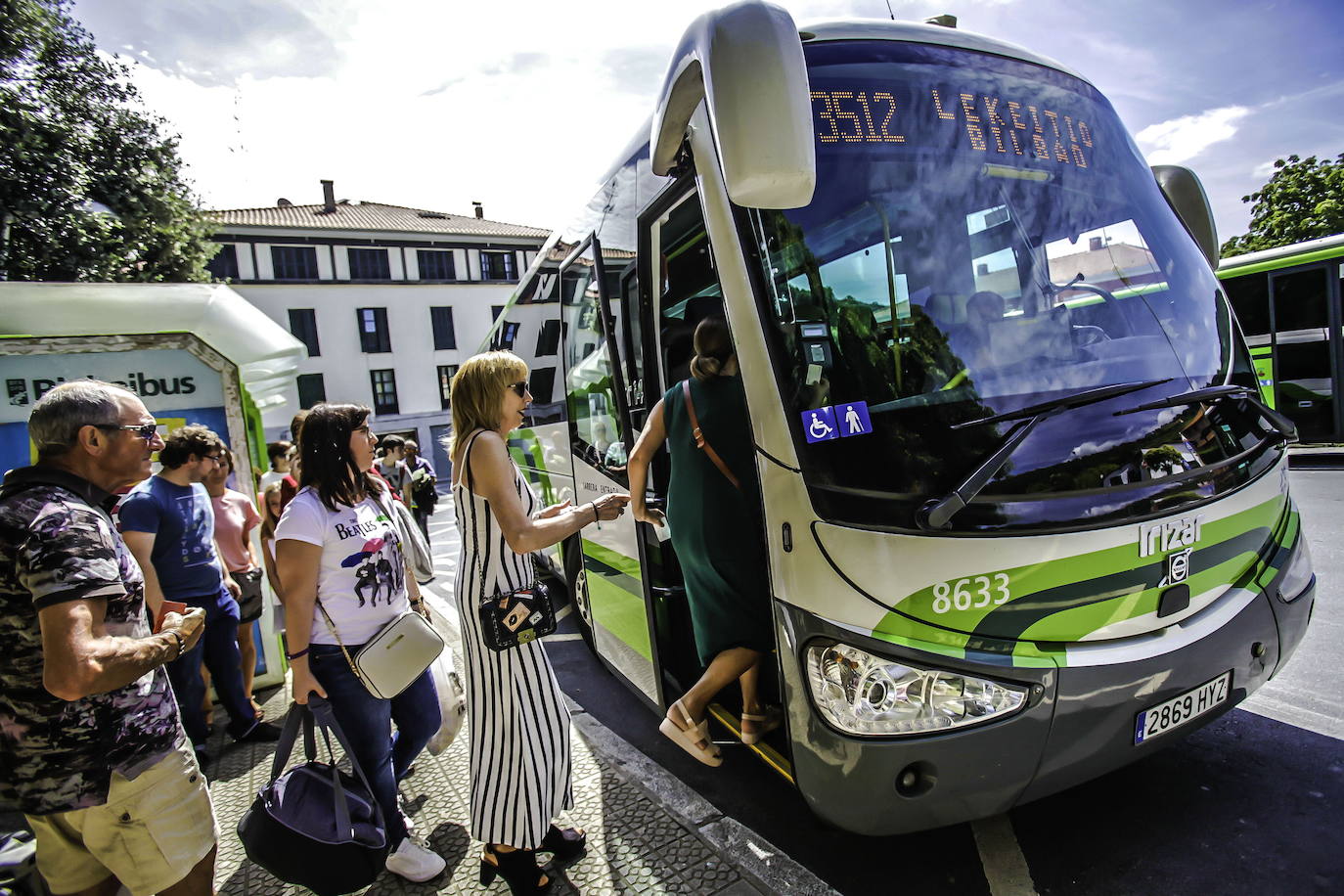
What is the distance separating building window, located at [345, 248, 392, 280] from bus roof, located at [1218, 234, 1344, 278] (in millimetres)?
35106

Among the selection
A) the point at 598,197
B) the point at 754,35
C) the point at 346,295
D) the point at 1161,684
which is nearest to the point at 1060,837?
the point at 1161,684

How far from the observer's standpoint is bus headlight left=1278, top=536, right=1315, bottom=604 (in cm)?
265

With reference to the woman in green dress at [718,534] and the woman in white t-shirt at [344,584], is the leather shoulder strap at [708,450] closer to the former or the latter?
the woman in green dress at [718,534]

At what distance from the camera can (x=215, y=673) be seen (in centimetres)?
429

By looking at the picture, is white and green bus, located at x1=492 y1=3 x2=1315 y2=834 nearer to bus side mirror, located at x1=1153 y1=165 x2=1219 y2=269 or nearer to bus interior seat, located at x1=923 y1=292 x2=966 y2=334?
bus interior seat, located at x1=923 y1=292 x2=966 y2=334

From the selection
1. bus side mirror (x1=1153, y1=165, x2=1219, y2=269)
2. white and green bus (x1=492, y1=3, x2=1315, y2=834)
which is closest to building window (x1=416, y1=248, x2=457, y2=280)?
white and green bus (x1=492, y1=3, x2=1315, y2=834)

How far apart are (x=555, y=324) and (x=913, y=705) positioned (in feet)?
12.5

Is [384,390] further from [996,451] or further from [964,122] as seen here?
[996,451]

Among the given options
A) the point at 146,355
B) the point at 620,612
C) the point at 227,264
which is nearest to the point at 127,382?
the point at 146,355

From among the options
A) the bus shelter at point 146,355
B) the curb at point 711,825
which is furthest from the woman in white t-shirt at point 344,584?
the bus shelter at point 146,355

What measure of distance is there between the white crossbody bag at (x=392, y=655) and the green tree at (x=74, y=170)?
1255 cm

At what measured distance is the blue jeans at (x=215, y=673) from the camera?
4035 mm

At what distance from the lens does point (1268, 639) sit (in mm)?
2584

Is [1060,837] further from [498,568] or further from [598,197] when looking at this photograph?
[598,197]
